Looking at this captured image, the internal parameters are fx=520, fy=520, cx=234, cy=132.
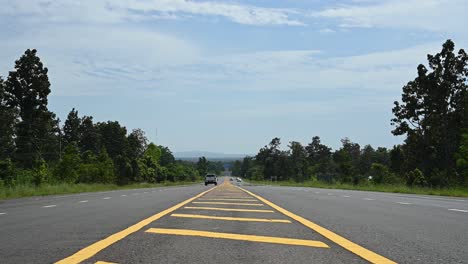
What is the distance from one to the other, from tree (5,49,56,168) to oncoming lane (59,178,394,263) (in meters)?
55.4

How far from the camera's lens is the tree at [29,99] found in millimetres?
60812

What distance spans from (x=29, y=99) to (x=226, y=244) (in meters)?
59.8

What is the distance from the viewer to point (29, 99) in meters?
61.9

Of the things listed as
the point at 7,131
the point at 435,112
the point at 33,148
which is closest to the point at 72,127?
the point at 7,131

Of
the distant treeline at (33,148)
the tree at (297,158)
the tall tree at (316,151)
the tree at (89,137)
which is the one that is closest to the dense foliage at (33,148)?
the distant treeline at (33,148)

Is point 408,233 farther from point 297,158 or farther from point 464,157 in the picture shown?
point 297,158

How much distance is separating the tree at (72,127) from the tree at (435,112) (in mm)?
85089

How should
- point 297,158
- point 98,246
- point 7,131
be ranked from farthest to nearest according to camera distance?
1. point 297,158
2. point 7,131
3. point 98,246

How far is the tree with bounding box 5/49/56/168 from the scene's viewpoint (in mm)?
60812

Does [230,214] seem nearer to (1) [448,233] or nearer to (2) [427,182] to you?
(1) [448,233]

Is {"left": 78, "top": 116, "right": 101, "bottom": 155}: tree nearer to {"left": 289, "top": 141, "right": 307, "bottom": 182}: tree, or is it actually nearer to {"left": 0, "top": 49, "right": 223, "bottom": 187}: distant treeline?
{"left": 0, "top": 49, "right": 223, "bottom": 187}: distant treeline

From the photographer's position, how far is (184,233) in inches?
344

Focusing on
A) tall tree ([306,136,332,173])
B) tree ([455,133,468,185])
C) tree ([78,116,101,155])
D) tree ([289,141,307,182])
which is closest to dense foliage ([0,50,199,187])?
tree ([78,116,101,155])

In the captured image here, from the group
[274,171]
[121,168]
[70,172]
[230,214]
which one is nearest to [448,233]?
[230,214]
